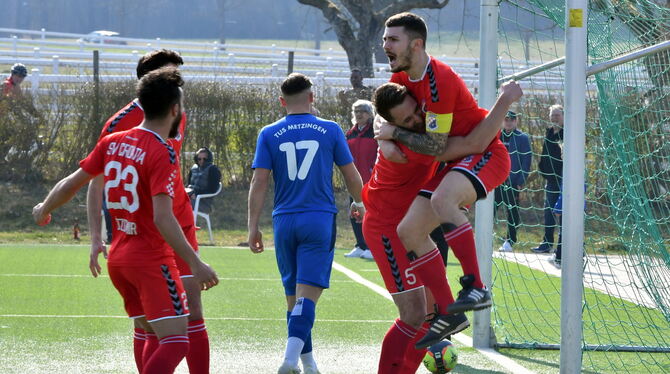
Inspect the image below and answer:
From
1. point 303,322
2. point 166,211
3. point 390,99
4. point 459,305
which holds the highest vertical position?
point 390,99

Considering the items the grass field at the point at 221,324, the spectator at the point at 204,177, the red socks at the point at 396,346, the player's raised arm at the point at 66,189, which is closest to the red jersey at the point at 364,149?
the grass field at the point at 221,324

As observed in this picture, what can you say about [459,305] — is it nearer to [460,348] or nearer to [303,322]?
[303,322]

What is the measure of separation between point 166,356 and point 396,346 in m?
1.66

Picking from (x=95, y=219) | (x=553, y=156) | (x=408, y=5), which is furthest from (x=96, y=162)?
(x=408, y=5)

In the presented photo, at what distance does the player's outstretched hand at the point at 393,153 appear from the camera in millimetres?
5996

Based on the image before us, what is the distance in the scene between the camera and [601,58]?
25.2ft

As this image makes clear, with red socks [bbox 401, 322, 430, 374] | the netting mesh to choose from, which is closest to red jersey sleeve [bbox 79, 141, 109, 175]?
red socks [bbox 401, 322, 430, 374]

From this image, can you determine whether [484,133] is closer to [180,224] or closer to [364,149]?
[180,224]

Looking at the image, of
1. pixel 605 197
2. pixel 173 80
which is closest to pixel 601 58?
pixel 605 197

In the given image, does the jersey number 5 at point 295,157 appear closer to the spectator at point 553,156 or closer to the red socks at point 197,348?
the red socks at point 197,348

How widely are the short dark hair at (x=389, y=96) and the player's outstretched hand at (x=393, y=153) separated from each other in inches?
7.2

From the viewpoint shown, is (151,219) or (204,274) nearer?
(204,274)

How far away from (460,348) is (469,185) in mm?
2981

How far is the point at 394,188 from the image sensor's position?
20.6 ft
